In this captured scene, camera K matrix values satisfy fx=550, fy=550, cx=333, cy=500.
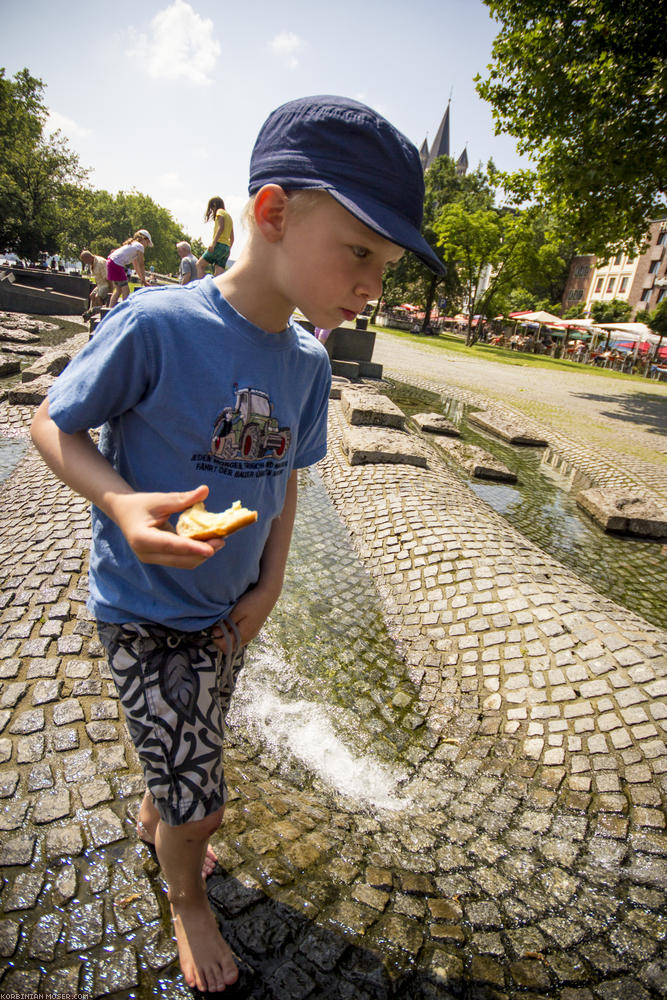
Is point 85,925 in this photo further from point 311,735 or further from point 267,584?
point 311,735

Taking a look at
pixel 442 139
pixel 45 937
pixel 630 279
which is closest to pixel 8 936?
pixel 45 937

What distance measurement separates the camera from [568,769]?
244 cm

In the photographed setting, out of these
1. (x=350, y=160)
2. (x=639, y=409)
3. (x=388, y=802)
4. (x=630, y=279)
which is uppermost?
(x=630, y=279)

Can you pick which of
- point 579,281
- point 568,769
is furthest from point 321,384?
point 579,281

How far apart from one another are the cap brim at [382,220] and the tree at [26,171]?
127 feet

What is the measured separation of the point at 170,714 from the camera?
4.36ft

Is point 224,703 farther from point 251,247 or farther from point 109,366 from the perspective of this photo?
point 251,247

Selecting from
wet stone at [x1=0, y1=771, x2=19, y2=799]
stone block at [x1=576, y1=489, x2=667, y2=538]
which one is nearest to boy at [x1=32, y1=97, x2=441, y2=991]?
wet stone at [x1=0, y1=771, x2=19, y2=799]

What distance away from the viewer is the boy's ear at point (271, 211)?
1.26 metres

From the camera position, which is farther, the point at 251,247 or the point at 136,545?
the point at 251,247

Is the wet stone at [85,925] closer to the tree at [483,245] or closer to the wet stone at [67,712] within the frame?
the wet stone at [67,712]

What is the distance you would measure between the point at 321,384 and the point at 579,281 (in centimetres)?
7384

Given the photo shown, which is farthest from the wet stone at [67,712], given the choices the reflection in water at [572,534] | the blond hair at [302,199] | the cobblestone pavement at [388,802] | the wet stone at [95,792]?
the reflection in water at [572,534]

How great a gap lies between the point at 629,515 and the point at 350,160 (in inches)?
214
